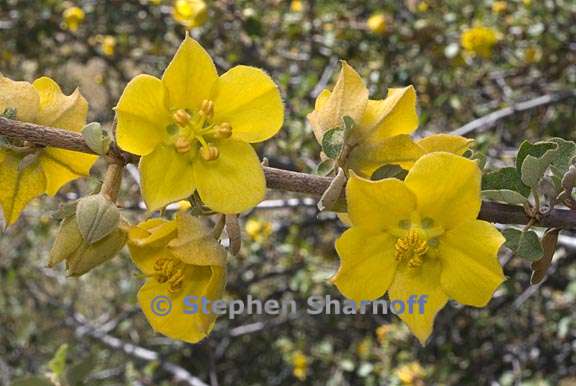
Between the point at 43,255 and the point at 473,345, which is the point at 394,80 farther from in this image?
the point at 43,255

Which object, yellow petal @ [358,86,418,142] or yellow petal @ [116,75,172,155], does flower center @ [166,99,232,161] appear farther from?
yellow petal @ [358,86,418,142]

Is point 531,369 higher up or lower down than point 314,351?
higher up

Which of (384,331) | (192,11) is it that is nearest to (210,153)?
(192,11)

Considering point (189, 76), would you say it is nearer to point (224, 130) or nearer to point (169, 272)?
point (224, 130)

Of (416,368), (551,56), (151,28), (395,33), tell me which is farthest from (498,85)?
(151,28)

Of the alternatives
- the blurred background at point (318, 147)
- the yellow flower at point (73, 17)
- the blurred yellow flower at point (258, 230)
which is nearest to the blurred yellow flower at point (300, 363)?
the blurred background at point (318, 147)

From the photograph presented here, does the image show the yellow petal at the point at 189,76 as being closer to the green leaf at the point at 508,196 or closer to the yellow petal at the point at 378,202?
the yellow petal at the point at 378,202

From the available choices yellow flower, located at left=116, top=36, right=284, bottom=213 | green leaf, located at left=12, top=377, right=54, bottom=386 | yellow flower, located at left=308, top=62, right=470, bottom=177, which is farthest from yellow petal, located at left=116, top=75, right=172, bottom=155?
green leaf, located at left=12, top=377, right=54, bottom=386

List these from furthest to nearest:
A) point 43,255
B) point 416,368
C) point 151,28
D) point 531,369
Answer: point 43,255 → point 151,28 → point 531,369 → point 416,368
